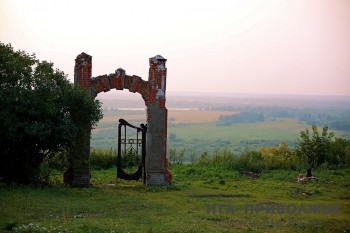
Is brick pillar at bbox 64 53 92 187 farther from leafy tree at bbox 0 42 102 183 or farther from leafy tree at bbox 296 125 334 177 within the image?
leafy tree at bbox 296 125 334 177

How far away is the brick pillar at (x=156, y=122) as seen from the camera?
19.0 metres

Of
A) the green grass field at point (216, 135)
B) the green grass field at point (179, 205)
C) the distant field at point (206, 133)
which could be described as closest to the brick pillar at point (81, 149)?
the green grass field at point (179, 205)

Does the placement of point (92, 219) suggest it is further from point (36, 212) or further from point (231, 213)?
point (231, 213)

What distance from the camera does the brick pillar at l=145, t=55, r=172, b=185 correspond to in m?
19.0

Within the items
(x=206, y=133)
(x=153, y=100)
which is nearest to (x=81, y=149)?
(x=153, y=100)

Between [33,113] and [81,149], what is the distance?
9.30ft

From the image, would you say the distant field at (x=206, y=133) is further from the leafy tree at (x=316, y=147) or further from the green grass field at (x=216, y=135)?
the leafy tree at (x=316, y=147)

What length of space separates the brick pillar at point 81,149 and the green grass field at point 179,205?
2.12 feet

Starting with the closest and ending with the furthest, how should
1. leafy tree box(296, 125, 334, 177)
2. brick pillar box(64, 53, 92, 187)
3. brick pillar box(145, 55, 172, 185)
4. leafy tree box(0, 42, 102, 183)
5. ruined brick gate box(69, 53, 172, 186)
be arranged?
1. leafy tree box(0, 42, 102, 183)
2. brick pillar box(64, 53, 92, 187)
3. ruined brick gate box(69, 53, 172, 186)
4. brick pillar box(145, 55, 172, 185)
5. leafy tree box(296, 125, 334, 177)

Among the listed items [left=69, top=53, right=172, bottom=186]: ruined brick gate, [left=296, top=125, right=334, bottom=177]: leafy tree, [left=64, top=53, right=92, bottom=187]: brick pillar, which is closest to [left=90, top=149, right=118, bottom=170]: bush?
[left=64, top=53, right=92, bottom=187]: brick pillar

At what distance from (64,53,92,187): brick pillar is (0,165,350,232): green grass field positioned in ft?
2.12

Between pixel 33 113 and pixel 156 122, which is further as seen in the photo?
pixel 156 122

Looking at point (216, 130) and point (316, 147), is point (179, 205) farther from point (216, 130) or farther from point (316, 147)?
point (216, 130)

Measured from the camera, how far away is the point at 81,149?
1820 cm
